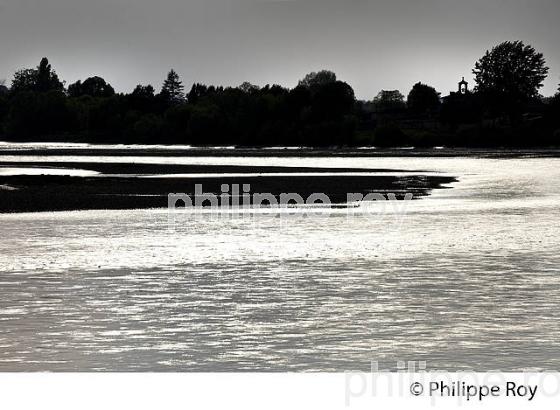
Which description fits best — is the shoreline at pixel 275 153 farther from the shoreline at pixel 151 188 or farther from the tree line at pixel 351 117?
the shoreline at pixel 151 188

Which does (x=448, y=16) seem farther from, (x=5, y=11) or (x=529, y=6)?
(x=5, y=11)

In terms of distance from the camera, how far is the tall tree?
169 m

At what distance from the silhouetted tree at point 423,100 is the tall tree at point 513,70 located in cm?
848

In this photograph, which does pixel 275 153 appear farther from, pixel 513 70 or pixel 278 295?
pixel 278 295

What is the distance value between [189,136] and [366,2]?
55113 mm

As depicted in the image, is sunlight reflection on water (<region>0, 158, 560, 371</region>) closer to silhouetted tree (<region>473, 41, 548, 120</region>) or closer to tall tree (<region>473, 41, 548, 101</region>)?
silhouetted tree (<region>473, 41, 548, 120</region>)

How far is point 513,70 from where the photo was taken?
171500 millimetres

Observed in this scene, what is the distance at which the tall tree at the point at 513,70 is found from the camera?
169 metres

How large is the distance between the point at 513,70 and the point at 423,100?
54.0ft

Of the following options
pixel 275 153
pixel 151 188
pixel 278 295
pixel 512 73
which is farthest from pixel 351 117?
pixel 278 295

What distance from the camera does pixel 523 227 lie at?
1029 inches

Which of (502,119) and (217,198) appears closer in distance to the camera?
(217,198)

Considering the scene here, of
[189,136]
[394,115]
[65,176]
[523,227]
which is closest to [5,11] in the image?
[189,136]
